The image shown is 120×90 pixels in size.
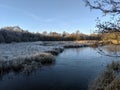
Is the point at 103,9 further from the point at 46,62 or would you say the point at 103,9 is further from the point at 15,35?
the point at 15,35

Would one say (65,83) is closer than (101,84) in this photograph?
No

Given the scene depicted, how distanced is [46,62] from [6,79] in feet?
27.2

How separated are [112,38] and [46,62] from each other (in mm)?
17145

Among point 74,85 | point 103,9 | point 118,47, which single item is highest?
point 103,9

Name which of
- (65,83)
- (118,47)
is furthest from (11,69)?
(118,47)

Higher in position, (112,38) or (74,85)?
(112,38)

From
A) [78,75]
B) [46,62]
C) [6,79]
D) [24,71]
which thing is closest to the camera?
[6,79]

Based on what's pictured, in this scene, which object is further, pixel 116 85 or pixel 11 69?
pixel 11 69

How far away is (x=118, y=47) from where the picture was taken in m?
6.90

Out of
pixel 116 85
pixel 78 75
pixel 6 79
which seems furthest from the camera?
pixel 78 75

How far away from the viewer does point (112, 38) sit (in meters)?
5.88

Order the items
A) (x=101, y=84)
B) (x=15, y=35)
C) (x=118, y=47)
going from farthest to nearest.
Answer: (x=15, y=35)
(x=101, y=84)
(x=118, y=47)

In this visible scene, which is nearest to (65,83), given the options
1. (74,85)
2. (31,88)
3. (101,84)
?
(74,85)

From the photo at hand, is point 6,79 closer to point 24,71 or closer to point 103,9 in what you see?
point 24,71
